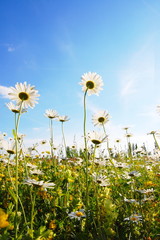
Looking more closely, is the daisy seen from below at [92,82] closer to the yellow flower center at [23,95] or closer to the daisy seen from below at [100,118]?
the daisy seen from below at [100,118]

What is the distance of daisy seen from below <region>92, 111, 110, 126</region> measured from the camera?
2605mm

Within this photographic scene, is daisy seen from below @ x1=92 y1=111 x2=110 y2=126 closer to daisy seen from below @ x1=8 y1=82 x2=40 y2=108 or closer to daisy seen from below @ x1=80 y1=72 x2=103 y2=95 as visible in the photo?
daisy seen from below @ x1=80 y1=72 x2=103 y2=95

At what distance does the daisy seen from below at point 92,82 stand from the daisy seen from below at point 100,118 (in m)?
0.28

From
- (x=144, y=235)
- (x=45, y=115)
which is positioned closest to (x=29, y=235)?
(x=144, y=235)

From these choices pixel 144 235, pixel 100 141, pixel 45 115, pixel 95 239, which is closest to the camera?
pixel 95 239

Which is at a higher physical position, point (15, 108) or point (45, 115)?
point (45, 115)

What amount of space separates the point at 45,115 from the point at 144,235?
240 cm

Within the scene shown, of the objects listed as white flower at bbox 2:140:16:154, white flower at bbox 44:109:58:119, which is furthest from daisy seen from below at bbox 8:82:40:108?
white flower at bbox 44:109:58:119

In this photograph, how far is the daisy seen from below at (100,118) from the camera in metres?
2.61

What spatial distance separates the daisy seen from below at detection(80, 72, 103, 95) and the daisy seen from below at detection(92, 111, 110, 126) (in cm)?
28

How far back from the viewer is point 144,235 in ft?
5.86

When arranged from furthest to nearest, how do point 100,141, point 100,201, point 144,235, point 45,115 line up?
point 45,115 → point 100,201 → point 100,141 → point 144,235

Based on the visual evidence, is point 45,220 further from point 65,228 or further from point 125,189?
point 125,189

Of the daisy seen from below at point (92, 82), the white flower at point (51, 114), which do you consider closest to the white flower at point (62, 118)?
the white flower at point (51, 114)
